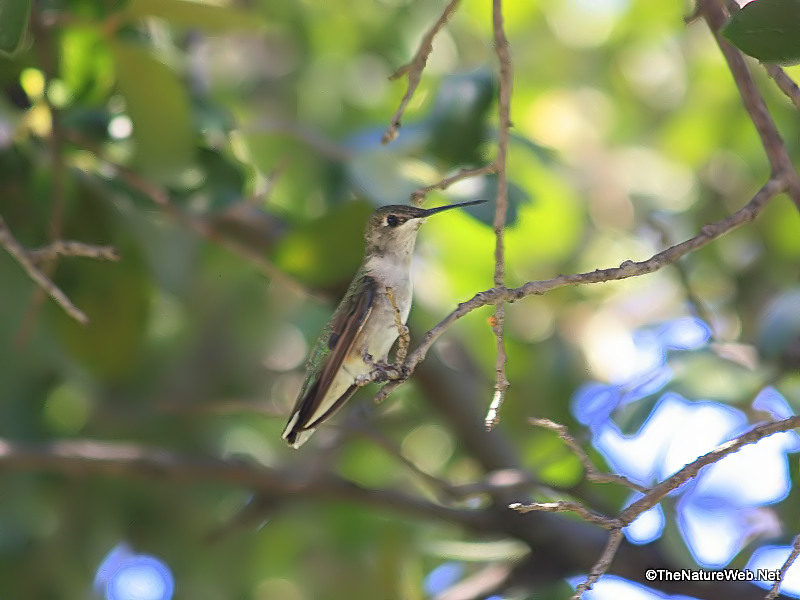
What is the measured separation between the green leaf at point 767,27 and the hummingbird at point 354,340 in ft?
3.92

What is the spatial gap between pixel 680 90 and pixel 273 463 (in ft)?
11.4

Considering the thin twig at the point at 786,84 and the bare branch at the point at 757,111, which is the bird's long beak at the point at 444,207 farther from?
the thin twig at the point at 786,84

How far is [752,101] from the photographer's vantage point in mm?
2611

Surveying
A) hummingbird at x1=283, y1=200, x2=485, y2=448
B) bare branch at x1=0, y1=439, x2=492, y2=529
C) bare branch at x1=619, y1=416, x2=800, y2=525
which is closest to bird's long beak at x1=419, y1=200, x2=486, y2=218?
hummingbird at x1=283, y1=200, x2=485, y2=448

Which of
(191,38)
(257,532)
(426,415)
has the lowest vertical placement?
(257,532)

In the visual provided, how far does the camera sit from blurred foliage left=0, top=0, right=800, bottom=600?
11.7 feet

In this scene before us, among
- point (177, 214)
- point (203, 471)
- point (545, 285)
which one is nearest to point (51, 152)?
point (177, 214)

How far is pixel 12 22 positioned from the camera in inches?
89.3

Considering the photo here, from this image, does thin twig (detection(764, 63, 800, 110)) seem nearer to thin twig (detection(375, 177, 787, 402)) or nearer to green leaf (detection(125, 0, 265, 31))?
thin twig (detection(375, 177, 787, 402))

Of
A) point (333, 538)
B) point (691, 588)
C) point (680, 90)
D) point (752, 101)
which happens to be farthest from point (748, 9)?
point (680, 90)

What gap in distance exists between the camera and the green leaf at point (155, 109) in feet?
10.9

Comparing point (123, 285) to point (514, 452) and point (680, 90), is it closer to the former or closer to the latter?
point (514, 452)

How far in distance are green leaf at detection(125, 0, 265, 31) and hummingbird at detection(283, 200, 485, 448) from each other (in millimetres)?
944

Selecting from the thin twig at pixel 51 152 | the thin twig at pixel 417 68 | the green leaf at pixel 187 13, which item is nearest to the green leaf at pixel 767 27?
the thin twig at pixel 417 68
